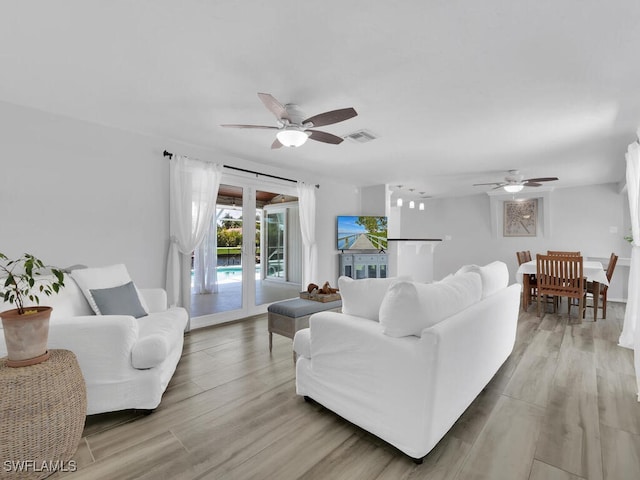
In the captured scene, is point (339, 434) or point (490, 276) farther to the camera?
point (490, 276)

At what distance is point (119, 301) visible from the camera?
2623mm

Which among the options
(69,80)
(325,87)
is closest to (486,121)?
(325,87)

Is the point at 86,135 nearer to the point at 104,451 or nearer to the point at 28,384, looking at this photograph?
the point at 28,384

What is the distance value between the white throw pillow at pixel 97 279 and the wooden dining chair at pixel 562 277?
17.5 feet

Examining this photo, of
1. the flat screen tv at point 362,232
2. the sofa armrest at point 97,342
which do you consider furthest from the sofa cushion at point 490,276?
the flat screen tv at point 362,232

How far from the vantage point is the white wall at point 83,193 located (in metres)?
2.74

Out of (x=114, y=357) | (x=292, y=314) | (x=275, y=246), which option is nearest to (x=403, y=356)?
(x=292, y=314)

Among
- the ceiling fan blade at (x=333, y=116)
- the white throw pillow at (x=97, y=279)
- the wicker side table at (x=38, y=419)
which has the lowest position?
the wicker side table at (x=38, y=419)

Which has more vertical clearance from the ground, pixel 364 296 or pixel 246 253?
pixel 246 253

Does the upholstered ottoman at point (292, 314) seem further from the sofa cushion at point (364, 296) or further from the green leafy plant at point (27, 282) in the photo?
the green leafy plant at point (27, 282)

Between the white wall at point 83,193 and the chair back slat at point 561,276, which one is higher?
the white wall at point 83,193

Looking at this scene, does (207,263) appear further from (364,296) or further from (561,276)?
(561,276)

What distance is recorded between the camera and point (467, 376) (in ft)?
6.33

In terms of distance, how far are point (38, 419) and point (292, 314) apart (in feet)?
5.91
